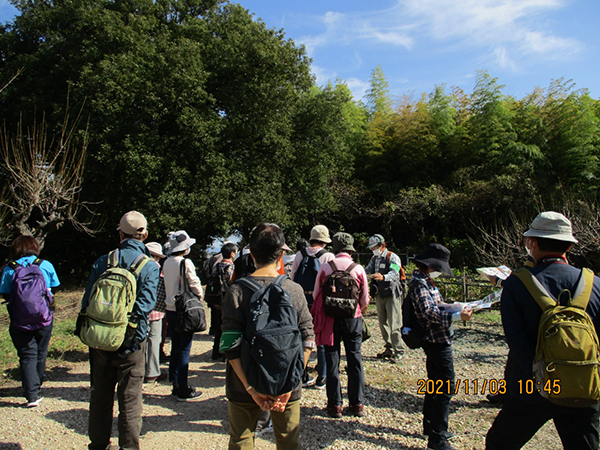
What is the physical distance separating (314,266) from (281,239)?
2.21 metres

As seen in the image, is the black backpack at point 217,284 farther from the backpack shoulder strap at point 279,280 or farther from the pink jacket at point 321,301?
the backpack shoulder strap at point 279,280

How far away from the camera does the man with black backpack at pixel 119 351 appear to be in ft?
8.42

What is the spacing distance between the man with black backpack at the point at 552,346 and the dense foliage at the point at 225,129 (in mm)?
9192

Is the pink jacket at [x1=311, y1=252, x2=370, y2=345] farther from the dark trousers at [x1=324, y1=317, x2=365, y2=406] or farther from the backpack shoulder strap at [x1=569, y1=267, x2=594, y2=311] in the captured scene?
the backpack shoulder strap at [x1=569, y1=267, x2=594, y2=311]

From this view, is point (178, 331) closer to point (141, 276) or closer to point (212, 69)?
point (141, 276)

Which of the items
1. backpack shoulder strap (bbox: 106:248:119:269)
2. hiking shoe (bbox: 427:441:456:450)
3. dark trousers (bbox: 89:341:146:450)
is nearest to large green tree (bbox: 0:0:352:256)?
backpack shoulder strap (bbox: 106:248:119:269)

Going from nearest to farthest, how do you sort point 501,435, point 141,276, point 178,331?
point 501,435, point 141,276, point 178,331

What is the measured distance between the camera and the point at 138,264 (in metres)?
2.77

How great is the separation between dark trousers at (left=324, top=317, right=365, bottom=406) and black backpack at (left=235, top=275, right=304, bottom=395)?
1.52 meters

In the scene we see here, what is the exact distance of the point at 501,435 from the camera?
2119 mm

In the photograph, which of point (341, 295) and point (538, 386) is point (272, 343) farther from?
point (341, 295)

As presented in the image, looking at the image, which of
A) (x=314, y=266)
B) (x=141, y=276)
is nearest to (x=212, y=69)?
(x=314, y=266)

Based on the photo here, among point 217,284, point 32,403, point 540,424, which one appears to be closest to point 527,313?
point 540,424

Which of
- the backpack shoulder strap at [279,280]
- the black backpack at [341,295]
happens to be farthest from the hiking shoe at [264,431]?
the backpack shoulder strap at [279,280]
